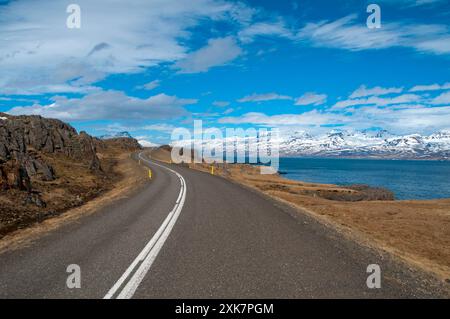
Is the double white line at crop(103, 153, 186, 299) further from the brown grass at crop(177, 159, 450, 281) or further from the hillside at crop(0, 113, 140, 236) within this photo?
the hillside at crop(0, 113, 140, 236)

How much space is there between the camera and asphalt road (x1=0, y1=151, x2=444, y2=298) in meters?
6.21

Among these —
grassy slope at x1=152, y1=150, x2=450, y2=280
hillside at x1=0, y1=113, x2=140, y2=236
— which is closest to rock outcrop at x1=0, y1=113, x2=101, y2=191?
hillside at x1=0, y1=113, x2=140, y2=236

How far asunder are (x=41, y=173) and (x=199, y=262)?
26.3 metres

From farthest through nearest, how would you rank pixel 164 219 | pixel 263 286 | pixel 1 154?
1. pixel 1 154
2. pixel 164 219
3. pixel 263 286

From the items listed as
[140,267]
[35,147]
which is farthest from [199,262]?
[35,147]

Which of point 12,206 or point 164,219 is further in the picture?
point 12,206

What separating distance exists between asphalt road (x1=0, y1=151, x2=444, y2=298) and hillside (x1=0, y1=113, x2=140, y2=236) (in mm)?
6798

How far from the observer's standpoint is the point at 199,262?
7742 mm

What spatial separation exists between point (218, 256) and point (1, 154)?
2956 centimetres

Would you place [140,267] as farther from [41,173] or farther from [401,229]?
[41,173]

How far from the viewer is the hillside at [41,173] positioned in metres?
19.0
